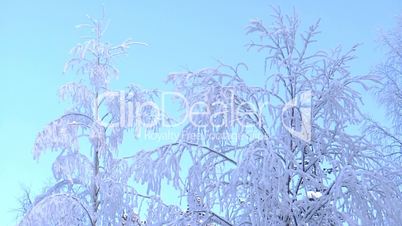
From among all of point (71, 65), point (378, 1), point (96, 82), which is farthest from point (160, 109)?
point (378, 1)

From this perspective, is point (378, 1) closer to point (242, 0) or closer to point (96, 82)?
point (242, 0)

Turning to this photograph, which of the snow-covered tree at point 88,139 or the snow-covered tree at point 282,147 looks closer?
the snow-covered tree at point 282,147

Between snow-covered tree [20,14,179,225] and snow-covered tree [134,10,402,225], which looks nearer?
snow-covered tree [134,10,402,225]

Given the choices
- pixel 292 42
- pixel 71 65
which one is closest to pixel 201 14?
pixel 71 65

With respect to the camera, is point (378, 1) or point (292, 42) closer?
point (292, 42)

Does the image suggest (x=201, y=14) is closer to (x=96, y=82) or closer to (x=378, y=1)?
(x=378, y=1)

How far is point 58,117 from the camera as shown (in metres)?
10.2

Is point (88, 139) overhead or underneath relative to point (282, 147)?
underneath

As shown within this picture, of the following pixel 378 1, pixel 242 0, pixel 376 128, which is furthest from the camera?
pixel 242 0

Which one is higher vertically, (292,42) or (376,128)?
(292,42)

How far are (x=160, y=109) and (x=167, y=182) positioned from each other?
412 cm

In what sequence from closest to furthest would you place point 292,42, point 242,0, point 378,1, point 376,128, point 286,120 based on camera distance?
point 286,120 < point 292,42 < point 376,128 < point 378,1 < point 242,0

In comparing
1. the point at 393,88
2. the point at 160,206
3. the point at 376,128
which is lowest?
the point at 160,206

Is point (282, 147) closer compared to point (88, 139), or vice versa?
point (282, 147)
